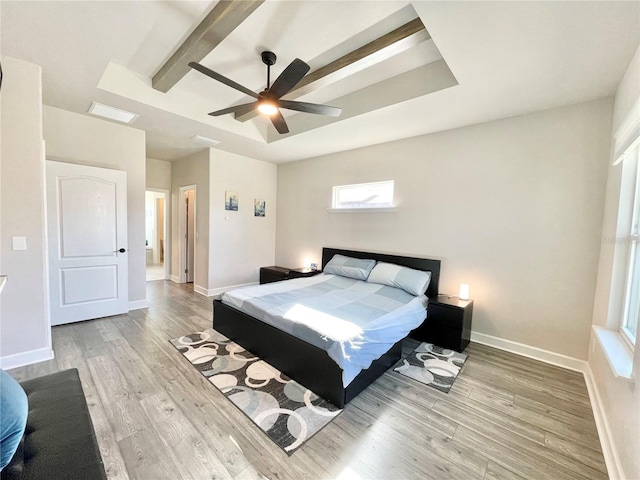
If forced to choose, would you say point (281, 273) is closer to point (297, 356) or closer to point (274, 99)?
point (297, 356)

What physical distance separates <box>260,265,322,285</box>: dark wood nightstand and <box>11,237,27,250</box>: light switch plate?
3.14 meters

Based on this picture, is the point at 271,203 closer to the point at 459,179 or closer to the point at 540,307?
the point at 459,179

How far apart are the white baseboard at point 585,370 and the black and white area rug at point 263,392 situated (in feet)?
5.25

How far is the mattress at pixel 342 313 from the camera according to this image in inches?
80.0

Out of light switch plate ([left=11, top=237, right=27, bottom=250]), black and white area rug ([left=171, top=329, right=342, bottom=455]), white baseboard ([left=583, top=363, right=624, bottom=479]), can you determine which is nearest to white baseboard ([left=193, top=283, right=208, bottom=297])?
black and white area rug ([left=171, top=329, right=342, bottom=455])

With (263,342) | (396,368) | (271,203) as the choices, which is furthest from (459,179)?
(271,203)

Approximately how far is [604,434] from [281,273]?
403cm

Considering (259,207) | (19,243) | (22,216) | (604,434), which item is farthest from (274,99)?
(604,434)

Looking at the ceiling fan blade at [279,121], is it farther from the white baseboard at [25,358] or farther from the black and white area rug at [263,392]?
the white baseboard at [25,358]

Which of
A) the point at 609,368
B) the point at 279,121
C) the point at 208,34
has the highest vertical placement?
the point at 208,34

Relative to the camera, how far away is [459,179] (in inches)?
130

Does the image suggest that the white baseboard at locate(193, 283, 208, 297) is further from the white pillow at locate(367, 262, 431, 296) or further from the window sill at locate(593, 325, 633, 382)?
the window sill at locate(593, 325, 633, 382)

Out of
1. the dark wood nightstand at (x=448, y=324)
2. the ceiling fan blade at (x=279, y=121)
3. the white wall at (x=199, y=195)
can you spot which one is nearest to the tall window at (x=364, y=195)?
the dark wood nightstand at (x=448, y=324)

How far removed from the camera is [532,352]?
2.84 meters
